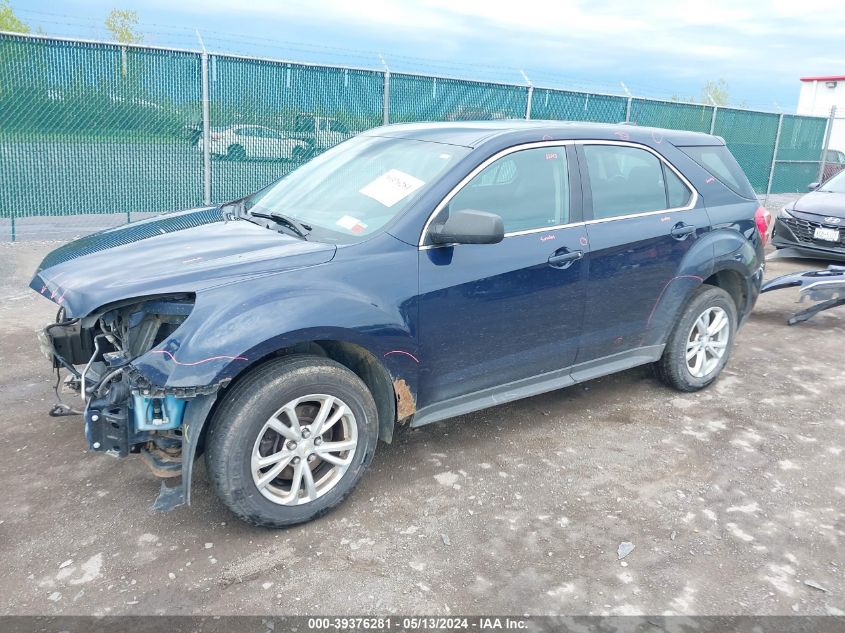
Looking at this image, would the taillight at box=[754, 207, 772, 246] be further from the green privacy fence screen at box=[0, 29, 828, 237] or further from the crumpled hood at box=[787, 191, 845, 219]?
the green privacy fence screen at box=[0, 29, 828, 237]

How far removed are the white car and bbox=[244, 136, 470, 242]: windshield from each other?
5.14 metres

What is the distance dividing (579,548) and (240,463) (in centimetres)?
156

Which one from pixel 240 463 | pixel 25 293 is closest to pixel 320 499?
pixel 240 463

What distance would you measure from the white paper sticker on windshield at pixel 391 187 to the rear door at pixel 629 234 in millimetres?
1108

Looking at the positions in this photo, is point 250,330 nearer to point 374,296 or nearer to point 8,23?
point 374,296

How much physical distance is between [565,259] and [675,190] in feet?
4.02

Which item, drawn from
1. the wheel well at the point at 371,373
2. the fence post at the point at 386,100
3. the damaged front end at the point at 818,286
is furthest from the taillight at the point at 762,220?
the fence post at the point at 386,100

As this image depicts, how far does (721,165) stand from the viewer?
498cm

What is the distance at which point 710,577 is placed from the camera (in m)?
3.00

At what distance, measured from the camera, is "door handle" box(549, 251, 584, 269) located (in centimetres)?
390

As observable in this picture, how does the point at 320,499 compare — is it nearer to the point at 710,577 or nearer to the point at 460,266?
the point at 460,266

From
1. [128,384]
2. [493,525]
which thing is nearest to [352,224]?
[128,384]

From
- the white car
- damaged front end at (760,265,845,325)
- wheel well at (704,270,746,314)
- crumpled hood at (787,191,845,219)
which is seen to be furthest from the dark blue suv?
crumpled hood at (787,191,845,219)

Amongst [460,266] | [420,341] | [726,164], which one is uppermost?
[726,164]
